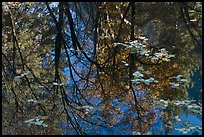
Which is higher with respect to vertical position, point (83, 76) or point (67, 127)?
point (83, 76)

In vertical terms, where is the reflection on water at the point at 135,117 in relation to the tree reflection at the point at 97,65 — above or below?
below

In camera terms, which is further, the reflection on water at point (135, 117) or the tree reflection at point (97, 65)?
the tree reflection at point (97, 65)

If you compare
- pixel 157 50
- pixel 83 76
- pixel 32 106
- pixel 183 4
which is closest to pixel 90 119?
pixel 32 106

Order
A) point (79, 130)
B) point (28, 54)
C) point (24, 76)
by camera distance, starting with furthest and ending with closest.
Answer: point (28, 54) → point (24, 76) → point (79, 130)

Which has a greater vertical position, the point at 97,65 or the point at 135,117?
the point at 97,65

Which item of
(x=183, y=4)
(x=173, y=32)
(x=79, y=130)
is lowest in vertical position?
(x=79, y=130)

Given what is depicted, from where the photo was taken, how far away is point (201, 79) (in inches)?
76.3

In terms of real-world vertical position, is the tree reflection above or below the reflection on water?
above

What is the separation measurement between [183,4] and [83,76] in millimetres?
1185

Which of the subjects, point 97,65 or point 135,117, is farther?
point 97,65

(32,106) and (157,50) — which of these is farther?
(157,50)

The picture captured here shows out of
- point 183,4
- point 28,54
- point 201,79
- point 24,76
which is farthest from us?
point 183,4

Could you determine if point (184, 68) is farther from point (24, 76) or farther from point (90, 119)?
point (24, 76)

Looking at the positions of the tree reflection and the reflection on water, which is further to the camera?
the tree reflection
